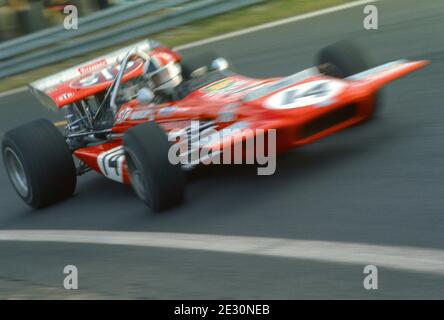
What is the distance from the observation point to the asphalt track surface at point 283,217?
4.34 meters

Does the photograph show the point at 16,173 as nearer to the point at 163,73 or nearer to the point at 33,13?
the point at 163,73

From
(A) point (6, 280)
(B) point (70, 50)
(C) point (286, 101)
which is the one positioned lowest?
(A) point (6, 280)

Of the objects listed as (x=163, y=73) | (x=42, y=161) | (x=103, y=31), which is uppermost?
(x=103, y=31)

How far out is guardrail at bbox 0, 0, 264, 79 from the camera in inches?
492

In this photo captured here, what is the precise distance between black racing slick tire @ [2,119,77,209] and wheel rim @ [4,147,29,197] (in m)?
0.08

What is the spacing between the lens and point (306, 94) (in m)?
5.82

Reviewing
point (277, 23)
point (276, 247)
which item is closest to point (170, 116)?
point (276, 247)

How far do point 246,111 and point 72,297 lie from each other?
1971mm

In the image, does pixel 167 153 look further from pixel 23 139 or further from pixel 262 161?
pixel 23 139

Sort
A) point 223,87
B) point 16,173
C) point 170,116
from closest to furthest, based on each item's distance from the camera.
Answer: point 170,116 < point 223,87 < point 16,173

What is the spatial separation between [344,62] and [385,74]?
29.5 inches

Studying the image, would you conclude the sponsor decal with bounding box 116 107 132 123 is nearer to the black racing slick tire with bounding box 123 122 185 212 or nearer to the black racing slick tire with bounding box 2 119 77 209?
the black racing slick tire with bounding box 2 119 77 209
